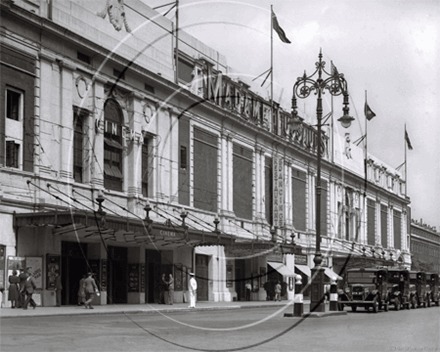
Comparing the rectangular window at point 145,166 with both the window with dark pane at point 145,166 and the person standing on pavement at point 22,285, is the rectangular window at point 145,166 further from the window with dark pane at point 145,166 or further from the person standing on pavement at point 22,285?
the person standing on pavement at point 22,285

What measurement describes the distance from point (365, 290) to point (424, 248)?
82.0 metres

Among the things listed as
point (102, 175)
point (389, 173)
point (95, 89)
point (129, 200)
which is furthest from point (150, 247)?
point (389, 173)

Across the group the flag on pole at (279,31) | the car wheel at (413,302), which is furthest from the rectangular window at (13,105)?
the car wheel at (413,302)

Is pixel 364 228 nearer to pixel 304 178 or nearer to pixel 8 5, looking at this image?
pixel 304 178

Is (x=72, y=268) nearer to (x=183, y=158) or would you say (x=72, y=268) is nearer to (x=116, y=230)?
(x=116, y=230)

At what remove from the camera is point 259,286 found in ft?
185

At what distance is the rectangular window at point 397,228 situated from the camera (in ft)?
308

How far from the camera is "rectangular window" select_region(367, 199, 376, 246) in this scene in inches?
3221

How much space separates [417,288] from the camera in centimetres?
4397

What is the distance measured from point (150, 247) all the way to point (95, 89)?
29.9ft

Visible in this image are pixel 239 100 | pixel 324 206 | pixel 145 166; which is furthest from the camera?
pixel 324 206

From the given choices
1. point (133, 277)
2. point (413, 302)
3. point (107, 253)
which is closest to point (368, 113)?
point (413, 302)

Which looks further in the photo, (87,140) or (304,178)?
(304,178)

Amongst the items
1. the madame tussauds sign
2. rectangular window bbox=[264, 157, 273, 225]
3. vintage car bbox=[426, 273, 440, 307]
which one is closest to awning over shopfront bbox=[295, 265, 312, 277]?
rectangular window bbox=[264, 157, 273, 225]
